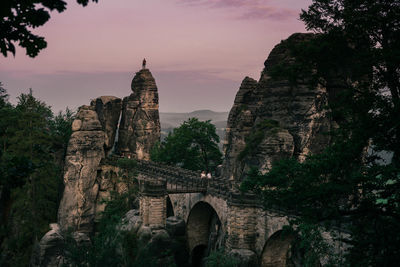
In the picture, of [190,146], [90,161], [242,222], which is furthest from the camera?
[190,146]

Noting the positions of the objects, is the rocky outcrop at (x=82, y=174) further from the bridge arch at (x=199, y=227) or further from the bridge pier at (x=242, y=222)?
the bridge pier at (x=242, y=222)

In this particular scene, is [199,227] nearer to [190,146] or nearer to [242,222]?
[242,222]

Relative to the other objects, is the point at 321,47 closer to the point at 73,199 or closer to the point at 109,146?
the point at 73,199

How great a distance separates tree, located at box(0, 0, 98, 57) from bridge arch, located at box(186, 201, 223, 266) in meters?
30.5

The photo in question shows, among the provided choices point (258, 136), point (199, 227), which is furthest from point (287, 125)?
point (199, 227)

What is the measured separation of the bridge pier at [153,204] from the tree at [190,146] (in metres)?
20.8

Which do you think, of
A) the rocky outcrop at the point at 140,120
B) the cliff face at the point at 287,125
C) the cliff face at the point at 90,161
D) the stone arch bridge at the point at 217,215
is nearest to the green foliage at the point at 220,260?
the stone arch bridge at the point at 217,215

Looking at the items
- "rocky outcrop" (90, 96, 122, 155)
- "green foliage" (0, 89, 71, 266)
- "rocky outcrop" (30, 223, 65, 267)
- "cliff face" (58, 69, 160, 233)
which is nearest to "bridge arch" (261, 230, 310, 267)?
"rocky outcrop" (30, 223, 65, 267)

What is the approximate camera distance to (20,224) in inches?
1502

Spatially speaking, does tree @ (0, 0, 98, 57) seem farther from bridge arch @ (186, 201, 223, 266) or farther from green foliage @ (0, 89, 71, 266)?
bridge arch @ (186, 201, 223, 266)

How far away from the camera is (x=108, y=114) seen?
5666 centimetres

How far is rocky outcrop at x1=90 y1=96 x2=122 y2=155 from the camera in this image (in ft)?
183

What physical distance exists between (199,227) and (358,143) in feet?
92.0

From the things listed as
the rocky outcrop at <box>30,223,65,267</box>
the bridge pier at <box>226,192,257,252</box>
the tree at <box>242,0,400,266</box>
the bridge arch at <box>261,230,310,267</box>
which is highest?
the tree at <box>242,0,400,266</box>
